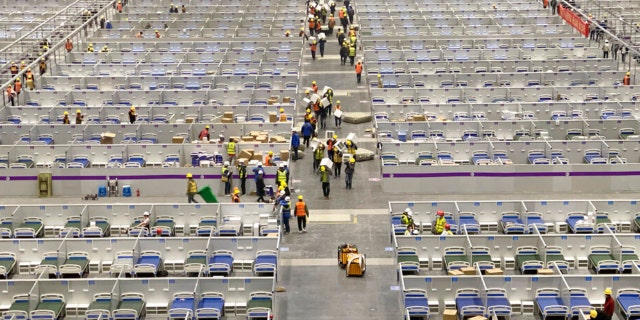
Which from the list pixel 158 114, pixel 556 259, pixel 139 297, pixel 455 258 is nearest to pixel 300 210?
pixel 455 258

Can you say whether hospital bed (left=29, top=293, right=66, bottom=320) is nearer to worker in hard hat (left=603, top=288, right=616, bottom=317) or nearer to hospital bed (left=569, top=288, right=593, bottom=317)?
hospital bed (left=569, top=288, right=593, bottom=317)

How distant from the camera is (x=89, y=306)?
29.6 meters

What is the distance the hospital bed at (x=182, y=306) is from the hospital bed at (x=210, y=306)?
0.23 m

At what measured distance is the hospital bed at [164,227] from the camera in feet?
116

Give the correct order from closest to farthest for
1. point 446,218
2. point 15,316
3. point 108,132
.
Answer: point 15,316 → point 446,218 → point 108,132

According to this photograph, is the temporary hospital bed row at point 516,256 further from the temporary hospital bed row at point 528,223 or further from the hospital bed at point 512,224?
the hospital bed at point 512,224

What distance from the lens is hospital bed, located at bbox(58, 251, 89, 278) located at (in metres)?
Result: 32.2

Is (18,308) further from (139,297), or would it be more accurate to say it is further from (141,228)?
(141,228)

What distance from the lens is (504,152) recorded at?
4356cm

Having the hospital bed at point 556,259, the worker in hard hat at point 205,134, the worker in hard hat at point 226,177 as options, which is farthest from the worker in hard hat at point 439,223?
the worker in hard hat at point 205,134

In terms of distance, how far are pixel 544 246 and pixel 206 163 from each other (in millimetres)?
14486

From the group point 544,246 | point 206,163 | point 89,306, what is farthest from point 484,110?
point 89,306

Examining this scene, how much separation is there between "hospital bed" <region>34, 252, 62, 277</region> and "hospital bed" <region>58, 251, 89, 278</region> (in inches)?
6.9

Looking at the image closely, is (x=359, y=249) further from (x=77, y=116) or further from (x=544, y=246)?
(x=77, y=116)
